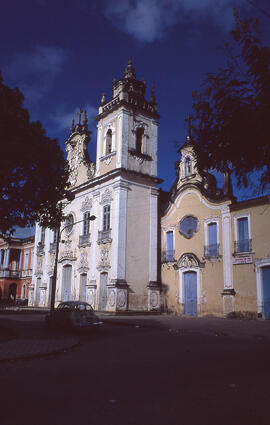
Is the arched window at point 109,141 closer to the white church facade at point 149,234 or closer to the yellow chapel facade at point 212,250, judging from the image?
the white church facade at point 149,234

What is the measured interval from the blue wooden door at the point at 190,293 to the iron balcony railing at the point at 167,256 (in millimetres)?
1735

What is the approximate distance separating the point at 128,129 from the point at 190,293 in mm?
12577

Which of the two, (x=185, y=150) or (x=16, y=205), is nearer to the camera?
(x=16, y=205)

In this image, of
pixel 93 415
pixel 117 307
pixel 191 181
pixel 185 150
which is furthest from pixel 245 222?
pixel 93 415

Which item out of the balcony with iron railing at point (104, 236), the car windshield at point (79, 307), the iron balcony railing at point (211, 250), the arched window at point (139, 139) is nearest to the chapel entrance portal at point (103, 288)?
the balcony with iron railing at point (104, 236)

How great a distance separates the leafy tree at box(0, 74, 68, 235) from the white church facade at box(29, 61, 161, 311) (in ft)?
26.5

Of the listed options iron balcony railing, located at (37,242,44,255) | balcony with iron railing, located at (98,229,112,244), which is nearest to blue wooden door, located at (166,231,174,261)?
balcony with iron railing, located at (98,229,112,244)

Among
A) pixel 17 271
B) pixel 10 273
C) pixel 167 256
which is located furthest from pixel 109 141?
pixel 10 273

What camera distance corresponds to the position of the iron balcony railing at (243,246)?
66.3 feet

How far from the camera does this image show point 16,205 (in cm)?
1407

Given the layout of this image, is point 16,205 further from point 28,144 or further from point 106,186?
point 106,186

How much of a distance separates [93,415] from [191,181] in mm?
21489

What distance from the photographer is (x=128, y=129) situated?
88.9ft

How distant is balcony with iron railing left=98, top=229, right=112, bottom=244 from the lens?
25.2 metres
